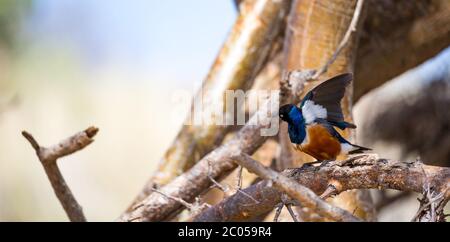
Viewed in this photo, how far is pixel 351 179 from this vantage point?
7.75ft

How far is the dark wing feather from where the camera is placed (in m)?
2.75

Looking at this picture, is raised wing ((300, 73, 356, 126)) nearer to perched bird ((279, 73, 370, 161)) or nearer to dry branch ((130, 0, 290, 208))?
perched bird ((279, 73, 370, 161))

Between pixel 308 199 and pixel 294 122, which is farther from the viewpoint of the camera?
pixel 294 122

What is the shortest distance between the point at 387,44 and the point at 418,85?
103cm

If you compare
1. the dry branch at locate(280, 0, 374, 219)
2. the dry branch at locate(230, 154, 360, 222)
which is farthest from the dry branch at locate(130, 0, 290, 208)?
→ the dry branch at locate(230, 154, 360, 222)

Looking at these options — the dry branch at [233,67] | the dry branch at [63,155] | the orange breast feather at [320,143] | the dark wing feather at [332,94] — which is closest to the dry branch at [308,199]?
the orange breast feather at [320,143]

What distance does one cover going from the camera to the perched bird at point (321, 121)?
107 inches

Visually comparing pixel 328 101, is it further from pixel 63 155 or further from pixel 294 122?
pixel 63 155

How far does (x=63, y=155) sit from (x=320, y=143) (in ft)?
3.43

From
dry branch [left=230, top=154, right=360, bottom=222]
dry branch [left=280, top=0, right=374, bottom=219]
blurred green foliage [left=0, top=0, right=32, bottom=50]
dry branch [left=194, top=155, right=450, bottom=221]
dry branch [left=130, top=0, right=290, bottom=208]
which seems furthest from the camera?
blurred green foliage [left=0, top=0, right=32, bottom=50]

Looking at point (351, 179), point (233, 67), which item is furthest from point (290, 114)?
point (233, 67)

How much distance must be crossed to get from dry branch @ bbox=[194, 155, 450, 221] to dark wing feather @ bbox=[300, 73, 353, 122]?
317mm

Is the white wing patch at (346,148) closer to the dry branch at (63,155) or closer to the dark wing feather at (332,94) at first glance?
the dark wing feather at (332,94)
